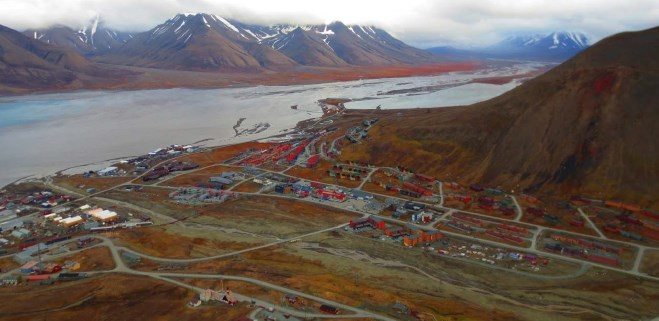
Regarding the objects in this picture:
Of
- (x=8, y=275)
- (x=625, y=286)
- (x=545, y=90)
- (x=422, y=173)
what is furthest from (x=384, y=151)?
(x=8, y=275)

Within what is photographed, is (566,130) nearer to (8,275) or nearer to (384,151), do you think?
(384,151)

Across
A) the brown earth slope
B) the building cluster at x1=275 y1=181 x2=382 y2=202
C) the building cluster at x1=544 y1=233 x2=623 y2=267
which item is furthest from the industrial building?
the building cluster at x1=544 y1=233 x2=623 y2=267

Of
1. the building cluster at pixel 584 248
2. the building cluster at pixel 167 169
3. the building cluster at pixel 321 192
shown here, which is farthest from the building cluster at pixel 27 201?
the building cluster at pixel 584 248

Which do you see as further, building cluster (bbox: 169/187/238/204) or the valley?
building cluster (bbox: 169/187/238/204)

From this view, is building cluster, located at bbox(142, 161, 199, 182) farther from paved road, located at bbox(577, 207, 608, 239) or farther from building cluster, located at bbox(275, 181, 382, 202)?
paved road, located at bbox(577, 207, 608, 239)

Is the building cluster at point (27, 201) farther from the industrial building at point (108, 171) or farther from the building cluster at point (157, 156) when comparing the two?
the building cluster at point (157, 156)

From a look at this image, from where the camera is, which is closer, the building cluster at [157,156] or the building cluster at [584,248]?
the building cluster at [584,248]
